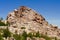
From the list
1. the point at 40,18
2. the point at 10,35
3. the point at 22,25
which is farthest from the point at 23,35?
the point at 40,18

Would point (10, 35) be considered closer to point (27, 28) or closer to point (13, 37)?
point (13, 37)

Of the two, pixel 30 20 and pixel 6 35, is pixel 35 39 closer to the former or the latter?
pixel 6 35

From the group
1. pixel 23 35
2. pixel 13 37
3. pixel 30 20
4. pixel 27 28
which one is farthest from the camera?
pixel 30 20

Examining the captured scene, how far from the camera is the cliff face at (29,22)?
13275 centimetres

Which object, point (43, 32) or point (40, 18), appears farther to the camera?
point (40, 18)

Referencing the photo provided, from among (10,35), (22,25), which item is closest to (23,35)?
(10,35)

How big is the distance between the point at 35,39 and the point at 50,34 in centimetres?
2405

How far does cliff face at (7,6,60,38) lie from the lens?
132750 millimetres

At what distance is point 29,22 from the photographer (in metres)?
139

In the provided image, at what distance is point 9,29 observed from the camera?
12556cm

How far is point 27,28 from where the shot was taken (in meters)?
132

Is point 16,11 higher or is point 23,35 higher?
point 16,11

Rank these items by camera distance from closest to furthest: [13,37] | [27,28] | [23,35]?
[13,37] → [23,35] → [27,28]

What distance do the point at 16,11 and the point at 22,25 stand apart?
14224 mm
